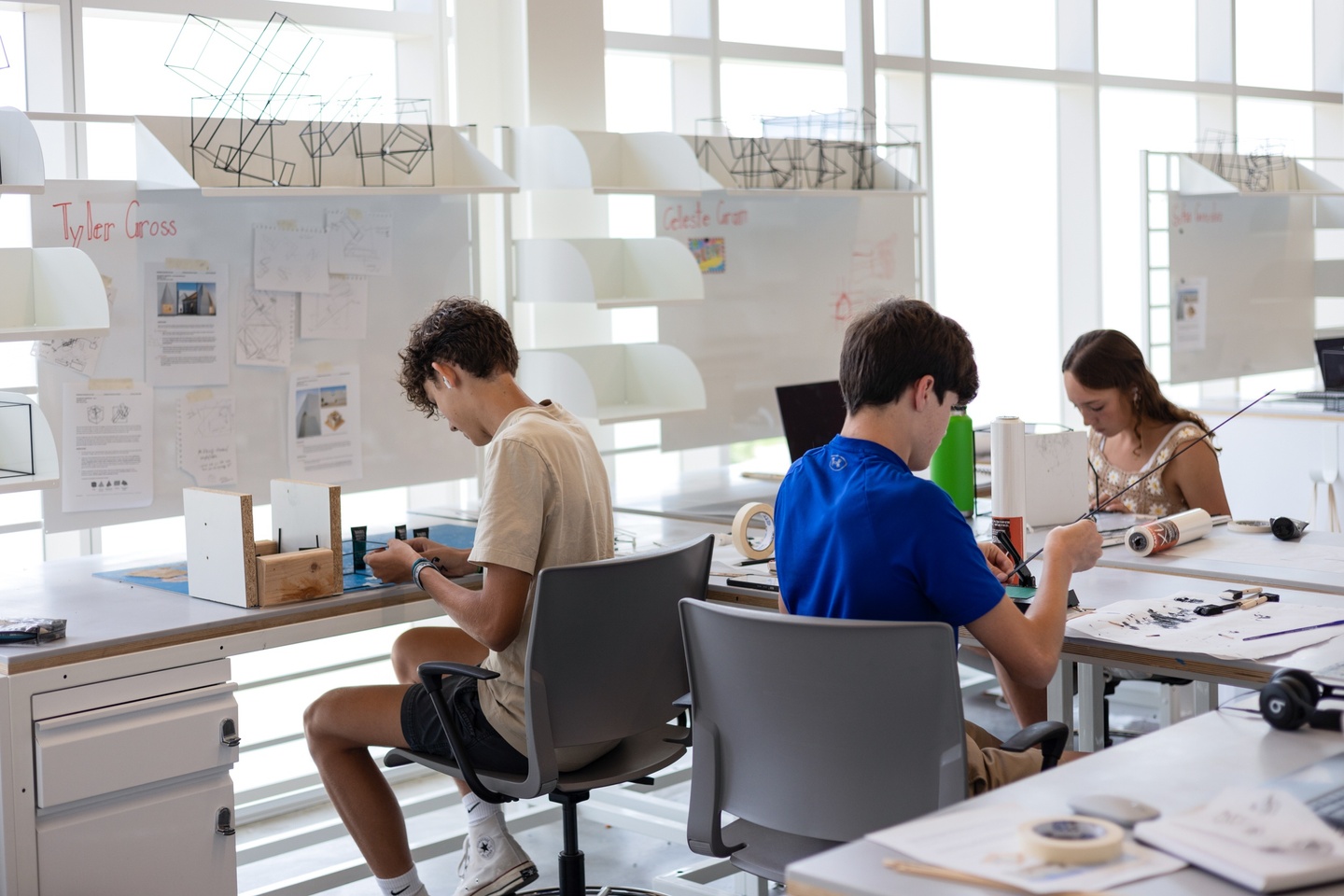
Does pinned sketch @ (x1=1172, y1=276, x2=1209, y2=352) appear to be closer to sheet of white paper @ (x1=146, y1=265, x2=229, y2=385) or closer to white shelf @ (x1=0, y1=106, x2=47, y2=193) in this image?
sheet of white paper @ (x1=146, y1=265, x2=229, y2=385)

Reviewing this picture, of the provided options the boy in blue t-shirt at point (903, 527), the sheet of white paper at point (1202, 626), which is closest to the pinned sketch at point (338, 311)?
the boy in blue t-shirt at point (903, 527)

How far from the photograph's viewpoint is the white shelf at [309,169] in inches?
118

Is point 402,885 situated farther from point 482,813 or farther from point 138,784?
point 138,784

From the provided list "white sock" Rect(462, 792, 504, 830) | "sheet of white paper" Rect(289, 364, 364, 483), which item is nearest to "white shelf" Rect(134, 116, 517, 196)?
"sheet of white paper" Rect(289, 364, 364, 483)

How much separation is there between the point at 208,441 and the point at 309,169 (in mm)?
693

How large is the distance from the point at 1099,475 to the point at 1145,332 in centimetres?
262

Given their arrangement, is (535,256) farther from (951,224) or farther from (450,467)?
(951,224)

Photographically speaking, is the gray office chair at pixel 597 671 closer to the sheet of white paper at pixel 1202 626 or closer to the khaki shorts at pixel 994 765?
the khaki shorts at pixel 994 765

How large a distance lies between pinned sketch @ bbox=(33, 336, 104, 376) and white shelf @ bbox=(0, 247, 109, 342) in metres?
0.05

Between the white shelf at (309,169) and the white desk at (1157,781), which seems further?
the white shelf at (309,169)

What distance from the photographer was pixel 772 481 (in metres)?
3.89

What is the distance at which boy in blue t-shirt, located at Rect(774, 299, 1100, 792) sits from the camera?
5.83 ft

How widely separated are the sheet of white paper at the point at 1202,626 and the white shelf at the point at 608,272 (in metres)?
1.73

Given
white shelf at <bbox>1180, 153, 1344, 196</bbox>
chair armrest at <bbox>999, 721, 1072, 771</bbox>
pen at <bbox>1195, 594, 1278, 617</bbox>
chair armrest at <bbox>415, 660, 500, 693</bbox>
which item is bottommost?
chair armrest at <bbox>999, 721, 1072, 771</bbox>
